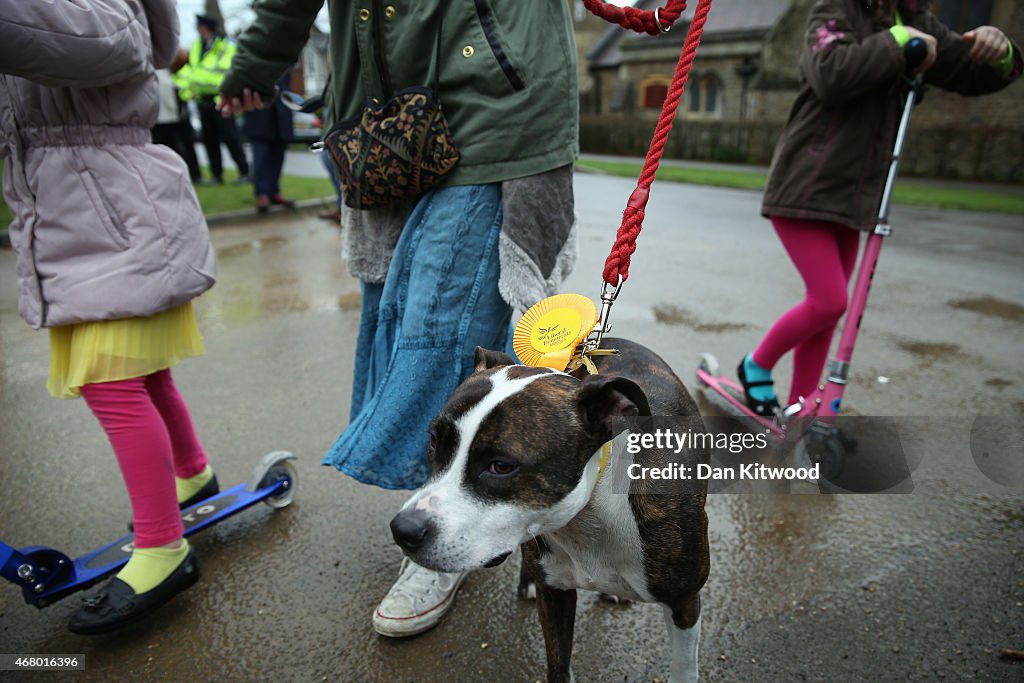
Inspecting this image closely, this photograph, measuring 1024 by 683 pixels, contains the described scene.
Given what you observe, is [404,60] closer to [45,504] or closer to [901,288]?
[45,504]

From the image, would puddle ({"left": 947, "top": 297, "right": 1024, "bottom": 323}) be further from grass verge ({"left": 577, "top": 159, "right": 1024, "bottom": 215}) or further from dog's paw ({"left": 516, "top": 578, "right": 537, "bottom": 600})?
grass verge ({"left": 577, "top": 159, "right": 1024, "bottom": 215})

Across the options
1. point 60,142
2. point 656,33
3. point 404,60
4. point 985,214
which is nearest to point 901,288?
point 656,33

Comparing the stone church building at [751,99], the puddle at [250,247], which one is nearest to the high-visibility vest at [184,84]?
the puddle at [250,247]

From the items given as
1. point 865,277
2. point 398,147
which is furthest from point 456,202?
point 865,277

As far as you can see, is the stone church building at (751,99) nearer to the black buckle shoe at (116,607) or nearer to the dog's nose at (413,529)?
the dog's nose at (413,529)

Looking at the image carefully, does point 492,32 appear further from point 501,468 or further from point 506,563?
point 506,563

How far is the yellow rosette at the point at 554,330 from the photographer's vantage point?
1841mm

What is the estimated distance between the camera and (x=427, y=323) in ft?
7.26

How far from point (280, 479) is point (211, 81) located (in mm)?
11271

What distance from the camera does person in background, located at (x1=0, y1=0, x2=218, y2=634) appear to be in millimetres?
2174

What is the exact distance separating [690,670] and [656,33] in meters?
1.91

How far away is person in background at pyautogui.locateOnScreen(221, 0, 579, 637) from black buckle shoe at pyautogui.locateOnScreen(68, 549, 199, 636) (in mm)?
724

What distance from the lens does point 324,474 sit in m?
3.33

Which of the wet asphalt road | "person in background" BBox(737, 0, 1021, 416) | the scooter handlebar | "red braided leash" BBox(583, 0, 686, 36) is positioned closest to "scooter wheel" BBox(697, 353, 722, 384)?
the wet asphalt road
